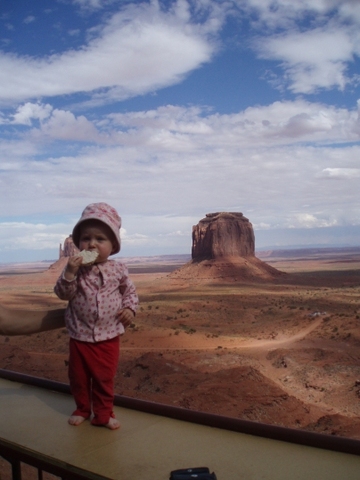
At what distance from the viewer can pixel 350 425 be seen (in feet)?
27.1

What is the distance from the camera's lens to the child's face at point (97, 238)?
2.91m

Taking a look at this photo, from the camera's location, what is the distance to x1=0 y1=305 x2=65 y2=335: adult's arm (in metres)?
2.72

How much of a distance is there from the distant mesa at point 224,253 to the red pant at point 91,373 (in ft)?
170

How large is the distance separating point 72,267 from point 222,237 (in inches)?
2401

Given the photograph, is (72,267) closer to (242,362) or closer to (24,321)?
(24,321)

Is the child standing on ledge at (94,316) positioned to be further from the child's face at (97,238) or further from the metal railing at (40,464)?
the metal railing at (40,464)

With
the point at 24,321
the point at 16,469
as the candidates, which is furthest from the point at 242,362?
the point at 16,469

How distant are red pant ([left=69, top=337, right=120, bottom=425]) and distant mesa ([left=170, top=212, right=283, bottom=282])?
5176cm

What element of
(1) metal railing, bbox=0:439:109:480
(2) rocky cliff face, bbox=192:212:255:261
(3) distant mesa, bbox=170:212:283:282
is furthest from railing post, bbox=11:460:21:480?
(2) rocky cliff face, bbox=192:212:255:261

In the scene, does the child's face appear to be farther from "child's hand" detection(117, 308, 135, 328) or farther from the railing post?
the railing post

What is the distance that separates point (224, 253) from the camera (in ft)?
206

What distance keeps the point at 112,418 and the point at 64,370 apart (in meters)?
9.82

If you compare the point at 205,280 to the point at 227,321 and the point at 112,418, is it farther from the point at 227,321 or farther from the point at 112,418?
the point at 112,418

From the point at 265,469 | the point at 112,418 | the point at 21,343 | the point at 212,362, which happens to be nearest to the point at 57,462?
the point at 112,418
